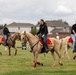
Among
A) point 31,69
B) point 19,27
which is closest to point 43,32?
point 31,69

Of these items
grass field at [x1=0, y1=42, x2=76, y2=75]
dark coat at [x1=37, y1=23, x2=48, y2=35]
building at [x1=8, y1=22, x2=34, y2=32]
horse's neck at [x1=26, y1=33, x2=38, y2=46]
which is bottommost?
grass field at [x1=0, y1=42, x2=76, y2=75]

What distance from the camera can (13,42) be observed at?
1075 inches

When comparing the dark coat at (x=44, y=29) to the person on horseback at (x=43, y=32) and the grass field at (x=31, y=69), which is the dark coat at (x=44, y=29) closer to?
the person on horseback at (x=43, y=32)

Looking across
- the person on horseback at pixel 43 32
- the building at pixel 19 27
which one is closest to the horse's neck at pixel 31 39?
the person on horseback at pixel 43 32

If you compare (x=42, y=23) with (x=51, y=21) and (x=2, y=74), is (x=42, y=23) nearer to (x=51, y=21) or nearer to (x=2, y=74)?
(x=2, y=74)

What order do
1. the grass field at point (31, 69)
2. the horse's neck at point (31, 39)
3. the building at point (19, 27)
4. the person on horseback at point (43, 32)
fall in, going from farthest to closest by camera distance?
the building at point (19, 27) → the person on horseback at point (43, 32) → the horse's neck at point (31, 39) → the grass field at point (31, 69)

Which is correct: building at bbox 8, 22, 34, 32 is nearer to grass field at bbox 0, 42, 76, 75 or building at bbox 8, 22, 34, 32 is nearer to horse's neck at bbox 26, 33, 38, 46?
grass field at bbox 0, 42, 76, 75

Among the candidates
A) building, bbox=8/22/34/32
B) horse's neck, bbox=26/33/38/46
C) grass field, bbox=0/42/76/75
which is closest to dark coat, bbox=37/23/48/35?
horse's neck, bbox=26/33/38/46

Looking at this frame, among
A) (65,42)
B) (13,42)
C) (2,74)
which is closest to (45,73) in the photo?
(2,74)

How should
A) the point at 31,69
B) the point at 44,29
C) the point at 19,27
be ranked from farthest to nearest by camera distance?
the point at 19,27 → the point at 44,29 → the point at 31,69

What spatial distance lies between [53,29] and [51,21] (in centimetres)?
888

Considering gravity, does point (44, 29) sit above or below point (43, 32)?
above

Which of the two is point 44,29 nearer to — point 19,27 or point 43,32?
point 43,32

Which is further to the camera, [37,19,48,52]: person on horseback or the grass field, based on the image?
[37,19,48,52]: person on horseback
